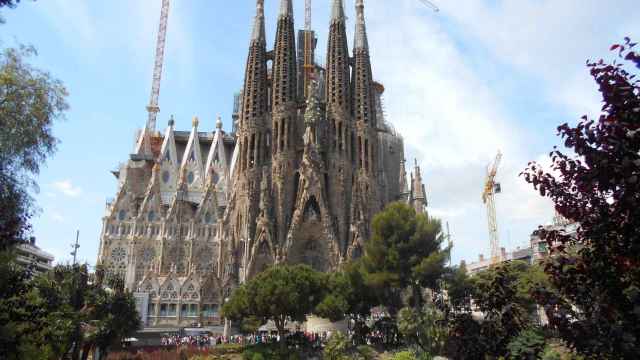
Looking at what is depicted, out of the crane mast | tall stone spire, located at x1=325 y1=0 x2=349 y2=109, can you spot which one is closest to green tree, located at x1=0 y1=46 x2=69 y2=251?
tall stone spire, located at x1=325 y1=0 x2=349 y2=109

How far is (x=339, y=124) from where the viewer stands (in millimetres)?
52656

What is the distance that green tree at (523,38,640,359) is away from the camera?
519cm

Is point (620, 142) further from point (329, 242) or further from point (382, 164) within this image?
point (382, 164)

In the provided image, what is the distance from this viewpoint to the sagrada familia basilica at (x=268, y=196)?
1889 inches

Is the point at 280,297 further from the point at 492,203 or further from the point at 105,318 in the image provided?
the point at 492,203

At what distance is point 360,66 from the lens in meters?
56.2

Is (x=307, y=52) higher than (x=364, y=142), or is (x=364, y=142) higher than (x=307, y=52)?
(x=307, y=52)

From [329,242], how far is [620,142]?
140ft

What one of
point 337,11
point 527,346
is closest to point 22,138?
→ point 527,346

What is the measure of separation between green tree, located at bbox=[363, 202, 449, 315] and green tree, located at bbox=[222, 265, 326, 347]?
364cm

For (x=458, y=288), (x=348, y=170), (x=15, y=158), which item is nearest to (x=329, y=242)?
(x=348, y=170)

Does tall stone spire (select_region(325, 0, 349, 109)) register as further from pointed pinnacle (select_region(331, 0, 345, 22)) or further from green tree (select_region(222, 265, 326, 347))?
green tree (select_region(222, 265, 326, 347))

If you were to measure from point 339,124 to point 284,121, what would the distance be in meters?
5.67

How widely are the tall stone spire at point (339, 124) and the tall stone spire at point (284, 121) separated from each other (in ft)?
12.2
